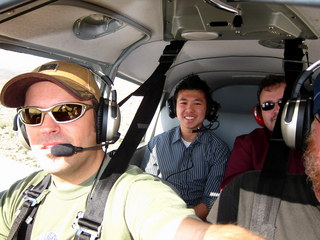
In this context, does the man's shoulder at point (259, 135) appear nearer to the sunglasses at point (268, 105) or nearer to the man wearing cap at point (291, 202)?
the sunglasses at point (268, 105)

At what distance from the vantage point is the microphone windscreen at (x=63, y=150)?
3.96 ft

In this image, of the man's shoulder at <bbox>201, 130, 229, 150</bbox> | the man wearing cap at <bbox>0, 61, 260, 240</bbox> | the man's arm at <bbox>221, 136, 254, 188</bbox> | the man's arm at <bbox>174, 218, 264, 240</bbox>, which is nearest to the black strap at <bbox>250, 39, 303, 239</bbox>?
the man wearing cap at <bbox>0, 61, 260, 240</bbox>

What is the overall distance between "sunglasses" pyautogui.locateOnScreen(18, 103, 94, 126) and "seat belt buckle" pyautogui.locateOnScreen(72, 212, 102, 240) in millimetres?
389

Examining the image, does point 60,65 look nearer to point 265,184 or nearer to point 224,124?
point 265,184

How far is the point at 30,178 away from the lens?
62.5 inches

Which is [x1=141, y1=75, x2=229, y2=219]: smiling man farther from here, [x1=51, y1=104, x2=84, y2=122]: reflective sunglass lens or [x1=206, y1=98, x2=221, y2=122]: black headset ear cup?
[x1=51, y1=104, x2=84, y2=122]: reflective sunglass lens

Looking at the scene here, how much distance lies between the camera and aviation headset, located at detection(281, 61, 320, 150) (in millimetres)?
1257

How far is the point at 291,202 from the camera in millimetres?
1325

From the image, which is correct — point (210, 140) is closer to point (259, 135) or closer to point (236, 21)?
point (259, 135)

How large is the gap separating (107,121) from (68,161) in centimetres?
22


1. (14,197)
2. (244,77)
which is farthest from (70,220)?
(244,77)

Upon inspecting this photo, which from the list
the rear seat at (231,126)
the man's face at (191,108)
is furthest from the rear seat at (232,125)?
the man's face at (191,108)

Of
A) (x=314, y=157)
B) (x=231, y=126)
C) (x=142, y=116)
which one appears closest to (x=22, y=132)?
(x=142, y=116)

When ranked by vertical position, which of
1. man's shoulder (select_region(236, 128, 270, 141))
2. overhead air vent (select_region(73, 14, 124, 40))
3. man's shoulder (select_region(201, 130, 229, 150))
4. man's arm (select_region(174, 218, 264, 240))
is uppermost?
overhead air vent (select_region(73, 14, 124, 40))
